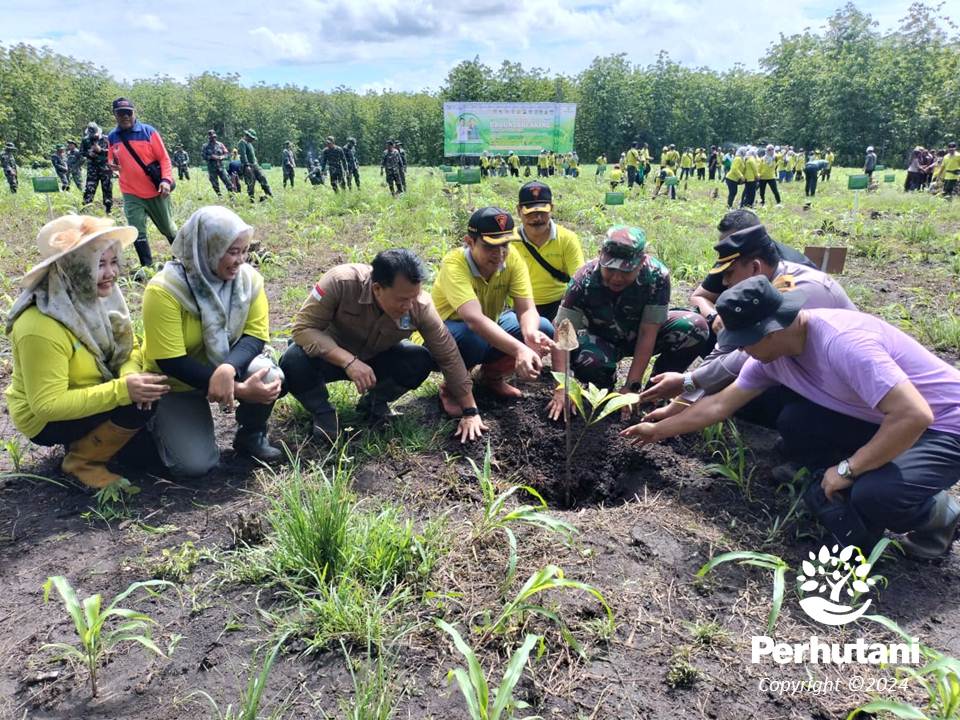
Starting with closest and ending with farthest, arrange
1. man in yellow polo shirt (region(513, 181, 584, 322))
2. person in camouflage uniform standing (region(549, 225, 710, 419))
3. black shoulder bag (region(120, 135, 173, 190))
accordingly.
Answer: person in camouflage uniform standing (region(549, 225, 710, 419)), man in yellow polo shirt (region(513, 181, 584, 322)), black shoulder bag (region(120, 135, 173, 190))

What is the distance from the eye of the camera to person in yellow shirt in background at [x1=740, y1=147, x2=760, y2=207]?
14.5 metres

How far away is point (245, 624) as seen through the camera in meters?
1.92

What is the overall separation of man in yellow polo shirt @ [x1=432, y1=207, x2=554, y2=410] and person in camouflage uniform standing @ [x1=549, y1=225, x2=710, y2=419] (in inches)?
8.6

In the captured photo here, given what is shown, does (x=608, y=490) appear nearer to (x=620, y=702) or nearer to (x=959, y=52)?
(x=620, y=702)

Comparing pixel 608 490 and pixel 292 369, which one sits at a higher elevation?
pixel 292 369

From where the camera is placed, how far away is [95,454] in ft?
8.86

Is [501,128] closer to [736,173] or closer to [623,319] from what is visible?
[736,173]

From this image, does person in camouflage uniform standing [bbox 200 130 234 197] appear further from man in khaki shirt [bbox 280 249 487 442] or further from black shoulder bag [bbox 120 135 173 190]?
man in khaki shirt [bbox 280 249 487 442]

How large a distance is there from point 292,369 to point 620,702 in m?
2.11

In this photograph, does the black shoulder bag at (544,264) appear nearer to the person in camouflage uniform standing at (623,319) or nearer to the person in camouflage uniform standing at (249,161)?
the person in camouflage uniform standing at (623,319)

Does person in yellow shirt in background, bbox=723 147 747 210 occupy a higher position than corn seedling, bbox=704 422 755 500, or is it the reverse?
person in yellow shirt in background, bbox=723 147 747 210

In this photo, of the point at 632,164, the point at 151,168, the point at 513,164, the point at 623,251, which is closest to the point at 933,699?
the point at 623,251

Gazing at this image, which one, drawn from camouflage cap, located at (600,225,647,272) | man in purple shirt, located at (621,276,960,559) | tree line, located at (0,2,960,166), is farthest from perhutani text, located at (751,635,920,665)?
tree line, located at (0,2,960,166)

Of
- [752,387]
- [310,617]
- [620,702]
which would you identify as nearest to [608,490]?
[752,387]
